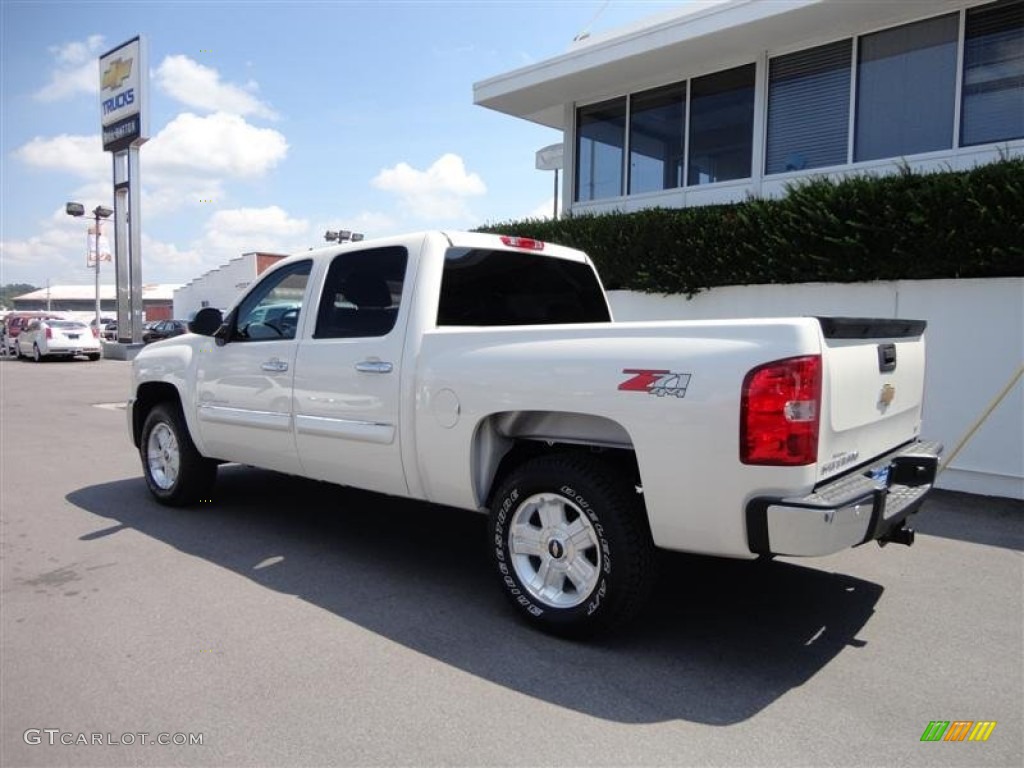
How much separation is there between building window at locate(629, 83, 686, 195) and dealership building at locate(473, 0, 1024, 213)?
0.8 inches

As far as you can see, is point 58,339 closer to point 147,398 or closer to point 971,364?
point 147,398

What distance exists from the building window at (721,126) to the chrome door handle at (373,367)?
8.65m

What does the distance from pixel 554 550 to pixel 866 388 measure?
5.35 ft

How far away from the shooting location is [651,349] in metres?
3.28

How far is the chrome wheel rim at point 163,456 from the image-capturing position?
20.0 ft

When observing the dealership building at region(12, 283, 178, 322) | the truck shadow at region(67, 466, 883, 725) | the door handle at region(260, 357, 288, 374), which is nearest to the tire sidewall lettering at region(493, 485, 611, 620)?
the truck shadow at region(67, 466, 883, 725)

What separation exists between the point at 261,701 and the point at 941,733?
2702mm

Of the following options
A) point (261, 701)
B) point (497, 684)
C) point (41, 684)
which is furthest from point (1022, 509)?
point (41, 684)

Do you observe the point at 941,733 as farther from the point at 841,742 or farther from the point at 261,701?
the point at 261,701

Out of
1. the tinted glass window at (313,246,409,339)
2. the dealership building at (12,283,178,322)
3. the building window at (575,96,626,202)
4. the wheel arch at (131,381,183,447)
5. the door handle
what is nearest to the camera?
the tinted glass window at (313,246,409,339)

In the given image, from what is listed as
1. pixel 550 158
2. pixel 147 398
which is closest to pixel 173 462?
pixel 147 398

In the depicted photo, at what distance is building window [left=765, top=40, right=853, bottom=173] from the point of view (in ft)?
33.5

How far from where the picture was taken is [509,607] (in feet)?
13.3

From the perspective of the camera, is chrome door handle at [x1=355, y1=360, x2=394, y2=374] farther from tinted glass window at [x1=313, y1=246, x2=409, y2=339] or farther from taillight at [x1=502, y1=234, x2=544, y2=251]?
taillight at [x1=502, y1=234, x2=544, y2=251]
